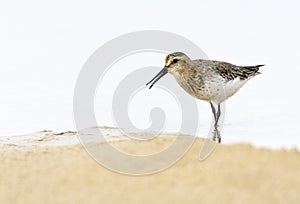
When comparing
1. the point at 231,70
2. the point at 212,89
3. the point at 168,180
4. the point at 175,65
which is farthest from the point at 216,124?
the point at 168,180

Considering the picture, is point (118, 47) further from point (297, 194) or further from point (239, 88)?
point (297, 194)

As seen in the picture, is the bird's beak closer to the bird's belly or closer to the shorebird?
the shorebird

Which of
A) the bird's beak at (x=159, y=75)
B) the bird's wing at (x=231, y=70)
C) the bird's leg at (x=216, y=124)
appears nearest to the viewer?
the bird's leg at (x=216, y=124)

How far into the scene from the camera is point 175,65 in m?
9.60

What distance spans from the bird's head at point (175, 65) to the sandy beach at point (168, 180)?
133 centimetres

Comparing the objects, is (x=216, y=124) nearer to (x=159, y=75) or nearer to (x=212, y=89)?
(x=212, y=89)

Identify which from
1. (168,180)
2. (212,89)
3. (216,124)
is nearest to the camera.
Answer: (168,180)

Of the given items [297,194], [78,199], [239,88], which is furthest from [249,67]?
[78,199]

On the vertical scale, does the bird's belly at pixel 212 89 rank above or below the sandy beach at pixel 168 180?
above

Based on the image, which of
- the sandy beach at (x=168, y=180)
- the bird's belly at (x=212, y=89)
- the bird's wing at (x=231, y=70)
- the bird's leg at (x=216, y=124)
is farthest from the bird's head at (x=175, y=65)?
the sandy beach at (x=168, y=180)

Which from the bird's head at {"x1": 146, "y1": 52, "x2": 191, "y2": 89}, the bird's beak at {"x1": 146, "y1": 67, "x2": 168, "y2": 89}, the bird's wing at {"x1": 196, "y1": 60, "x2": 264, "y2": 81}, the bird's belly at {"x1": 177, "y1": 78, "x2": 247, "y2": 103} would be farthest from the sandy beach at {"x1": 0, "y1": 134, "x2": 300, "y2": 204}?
the bird's wing at {"x1": 196, "y1": 60, "x2": 264, "y2": 81}

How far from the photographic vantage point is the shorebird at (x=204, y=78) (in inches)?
376

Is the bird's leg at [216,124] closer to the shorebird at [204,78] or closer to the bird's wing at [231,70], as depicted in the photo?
the shorebird at [204,78]

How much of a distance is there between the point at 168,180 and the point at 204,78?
8.96ft
